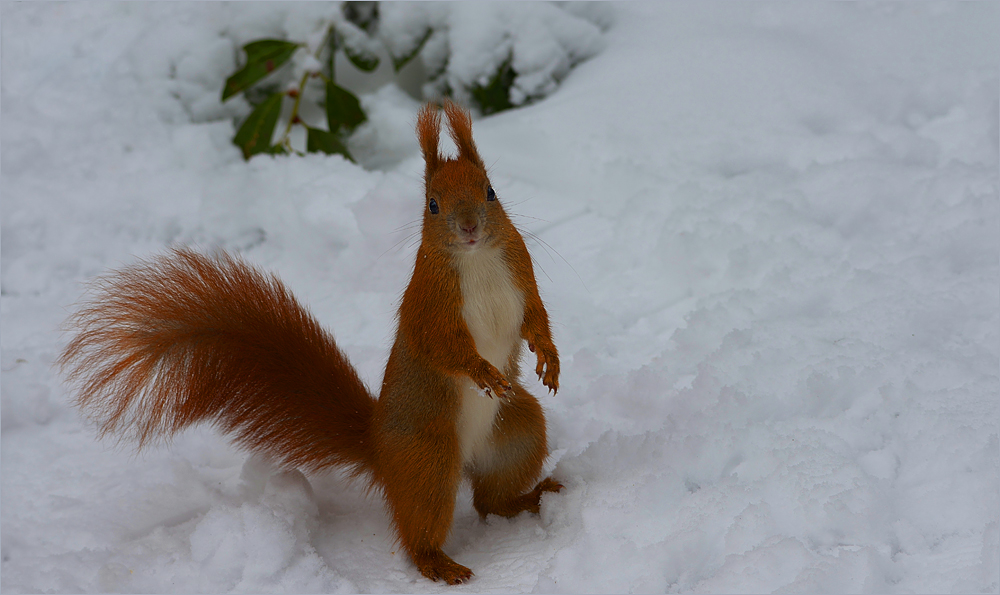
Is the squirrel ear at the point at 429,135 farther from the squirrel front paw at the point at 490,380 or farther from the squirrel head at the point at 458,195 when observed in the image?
the squirrel front paw at the point at 490,380

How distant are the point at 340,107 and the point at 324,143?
19 centimetres

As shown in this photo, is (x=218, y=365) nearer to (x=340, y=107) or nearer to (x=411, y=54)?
(x=340, y=107)

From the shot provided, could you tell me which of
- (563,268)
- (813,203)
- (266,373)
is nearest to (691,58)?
(813,203)

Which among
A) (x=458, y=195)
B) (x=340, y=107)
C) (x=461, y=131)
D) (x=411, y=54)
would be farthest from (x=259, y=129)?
(x=458, y=195)

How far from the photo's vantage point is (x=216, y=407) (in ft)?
5.47

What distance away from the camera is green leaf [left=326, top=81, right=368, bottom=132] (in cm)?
312

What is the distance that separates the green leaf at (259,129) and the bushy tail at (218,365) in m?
1.39

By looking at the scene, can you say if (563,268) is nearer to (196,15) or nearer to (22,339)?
(22,339)

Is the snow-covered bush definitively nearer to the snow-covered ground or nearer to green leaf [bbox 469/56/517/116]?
green leaf [bbox 469/56/517/116]

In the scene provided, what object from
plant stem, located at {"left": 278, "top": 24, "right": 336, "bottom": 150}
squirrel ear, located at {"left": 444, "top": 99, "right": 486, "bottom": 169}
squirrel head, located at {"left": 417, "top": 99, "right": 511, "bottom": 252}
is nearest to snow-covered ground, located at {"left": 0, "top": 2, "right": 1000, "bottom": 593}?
plant stem, located at {"left": 278, "top": 24, "right": 336, "bottom": 150}

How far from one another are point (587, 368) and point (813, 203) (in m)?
0.93

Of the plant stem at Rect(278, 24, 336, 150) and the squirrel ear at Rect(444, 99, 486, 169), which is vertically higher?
the squirrel ear at Rect(444, 99, 486, 169)

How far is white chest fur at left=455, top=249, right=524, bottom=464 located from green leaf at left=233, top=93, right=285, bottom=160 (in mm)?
1772

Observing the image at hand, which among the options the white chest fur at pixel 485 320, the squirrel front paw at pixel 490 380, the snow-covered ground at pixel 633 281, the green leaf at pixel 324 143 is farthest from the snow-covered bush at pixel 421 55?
the squirrel front paw at pixel 490 380
